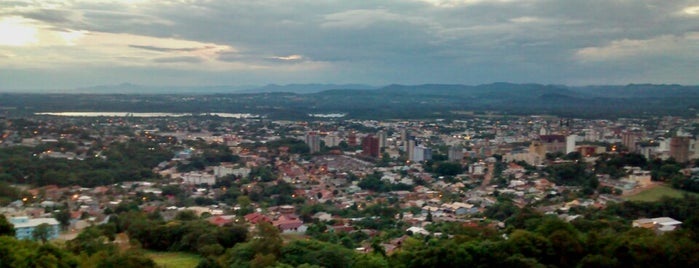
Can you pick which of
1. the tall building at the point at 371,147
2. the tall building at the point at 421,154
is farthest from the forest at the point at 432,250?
the tall building at the point at 371,147

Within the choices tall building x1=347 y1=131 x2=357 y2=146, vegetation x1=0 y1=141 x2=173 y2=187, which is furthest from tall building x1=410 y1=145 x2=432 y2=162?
vegetation x1=0 y1=141 x2=173 y2=187

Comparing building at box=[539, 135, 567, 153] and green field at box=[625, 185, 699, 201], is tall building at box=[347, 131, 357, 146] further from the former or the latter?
green field at box=[625, 185, 699, 201]

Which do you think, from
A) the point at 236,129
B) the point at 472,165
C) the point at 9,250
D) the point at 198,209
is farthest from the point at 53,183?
the point at 236,129

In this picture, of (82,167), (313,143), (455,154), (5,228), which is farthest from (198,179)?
(5,228)

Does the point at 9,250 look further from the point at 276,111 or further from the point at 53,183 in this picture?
the point at 276,111

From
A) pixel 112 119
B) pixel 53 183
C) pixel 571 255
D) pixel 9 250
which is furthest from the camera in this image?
pixel 112 119

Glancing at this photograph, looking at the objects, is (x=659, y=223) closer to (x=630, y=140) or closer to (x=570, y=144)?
(x=570, y=144)
